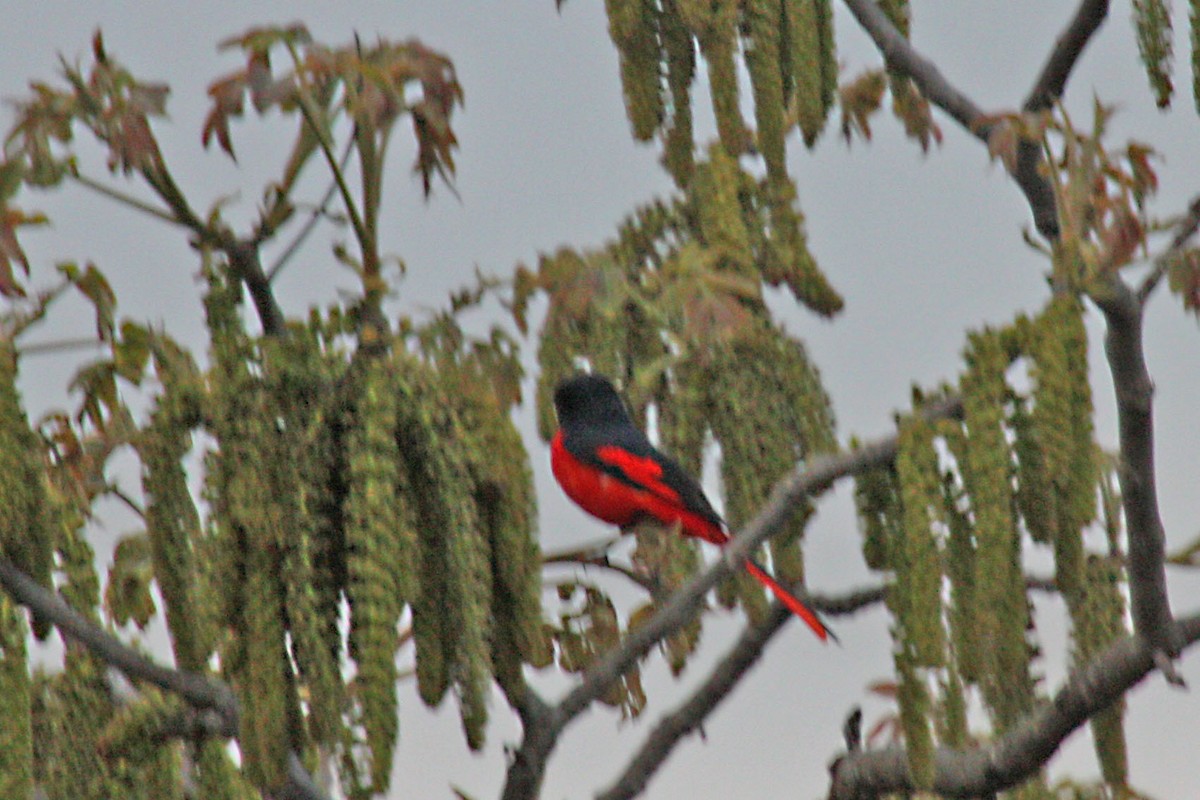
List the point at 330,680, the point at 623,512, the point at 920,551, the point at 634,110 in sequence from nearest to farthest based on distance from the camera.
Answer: the point at 920,551, the point at 330,680, the point at 634,110, the point at 623,512

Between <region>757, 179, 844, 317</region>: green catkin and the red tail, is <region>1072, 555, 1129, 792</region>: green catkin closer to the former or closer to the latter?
the red tail

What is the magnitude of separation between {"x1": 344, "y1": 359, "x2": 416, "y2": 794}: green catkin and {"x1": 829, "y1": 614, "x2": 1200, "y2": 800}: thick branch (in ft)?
4.29

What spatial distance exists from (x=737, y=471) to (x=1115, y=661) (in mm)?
817

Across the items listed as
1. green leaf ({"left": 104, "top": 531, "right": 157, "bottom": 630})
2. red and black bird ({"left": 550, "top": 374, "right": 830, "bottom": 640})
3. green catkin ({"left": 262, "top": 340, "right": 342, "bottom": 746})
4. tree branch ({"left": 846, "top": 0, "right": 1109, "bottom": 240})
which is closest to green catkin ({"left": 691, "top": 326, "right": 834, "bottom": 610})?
tree branch ({"left": 846, "top": 0, "right": 1109, "bottom": 240})

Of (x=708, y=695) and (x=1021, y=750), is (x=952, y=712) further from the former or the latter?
(x=708, y=695)

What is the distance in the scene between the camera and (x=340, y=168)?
3438 millimetres

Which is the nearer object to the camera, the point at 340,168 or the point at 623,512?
the point at 340,168

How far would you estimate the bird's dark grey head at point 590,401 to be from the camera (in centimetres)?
539

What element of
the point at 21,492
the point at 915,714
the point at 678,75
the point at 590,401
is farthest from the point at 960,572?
the point at 590,401

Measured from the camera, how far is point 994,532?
2.30m

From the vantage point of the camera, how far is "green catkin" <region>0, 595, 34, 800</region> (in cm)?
276

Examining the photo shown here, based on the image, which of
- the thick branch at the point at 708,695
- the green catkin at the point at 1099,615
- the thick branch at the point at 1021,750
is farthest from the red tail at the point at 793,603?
the green catkin at the point at 1099,615

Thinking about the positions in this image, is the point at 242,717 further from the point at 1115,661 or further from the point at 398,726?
the point at 1115,661

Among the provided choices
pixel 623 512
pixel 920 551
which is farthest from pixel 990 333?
pixel 623 512
